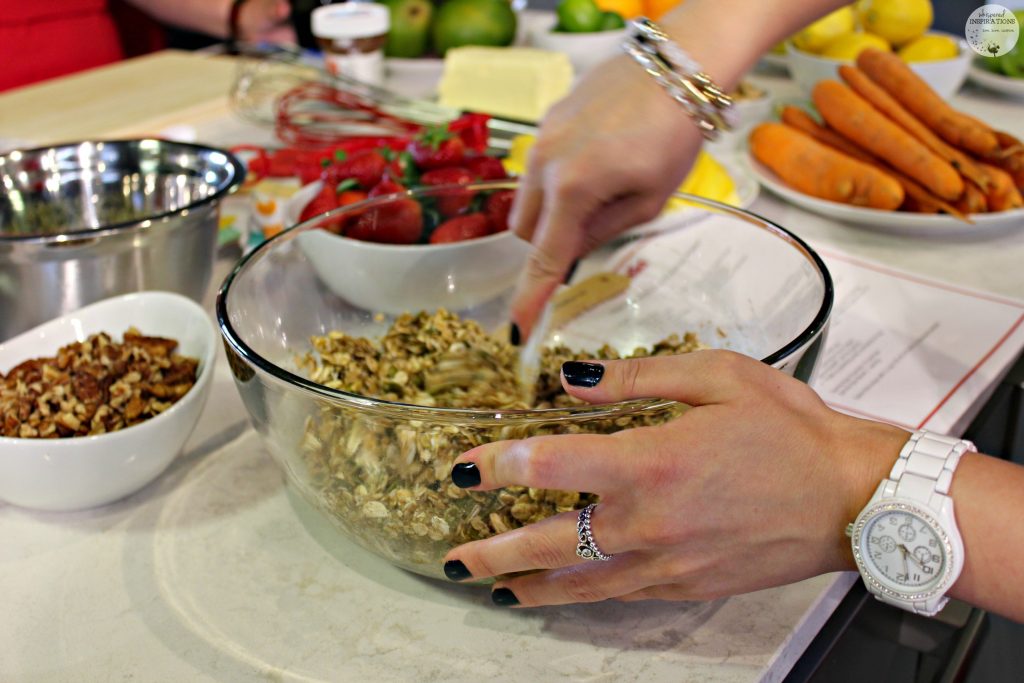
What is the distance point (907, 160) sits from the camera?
1.26 meters

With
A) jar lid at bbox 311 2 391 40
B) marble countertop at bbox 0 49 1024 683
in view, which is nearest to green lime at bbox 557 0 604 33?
jar lid at bbox 311 2 391 40

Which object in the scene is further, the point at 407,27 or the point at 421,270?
the point at 407,27

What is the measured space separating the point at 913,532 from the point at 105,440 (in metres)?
0.57

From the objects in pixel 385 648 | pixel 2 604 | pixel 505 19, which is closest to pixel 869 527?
pixel 385 648

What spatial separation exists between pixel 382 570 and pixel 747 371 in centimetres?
32

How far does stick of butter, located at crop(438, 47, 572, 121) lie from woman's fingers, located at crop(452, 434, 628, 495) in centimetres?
121

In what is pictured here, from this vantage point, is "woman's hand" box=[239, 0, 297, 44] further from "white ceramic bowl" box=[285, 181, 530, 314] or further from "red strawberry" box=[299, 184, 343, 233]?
"white ceramic bowl" box=[285, 181, 530, 314]

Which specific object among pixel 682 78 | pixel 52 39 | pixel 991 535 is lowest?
pixel 52 39

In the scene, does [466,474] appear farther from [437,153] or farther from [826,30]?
[826,30]

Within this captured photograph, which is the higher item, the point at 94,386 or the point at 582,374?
the point at 582,374

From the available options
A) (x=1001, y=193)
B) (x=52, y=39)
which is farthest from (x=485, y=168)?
(x=52, y=39)

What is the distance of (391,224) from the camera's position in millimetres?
947

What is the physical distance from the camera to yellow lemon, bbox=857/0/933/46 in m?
1.62

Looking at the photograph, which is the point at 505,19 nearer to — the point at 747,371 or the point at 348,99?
the point at 348,99
